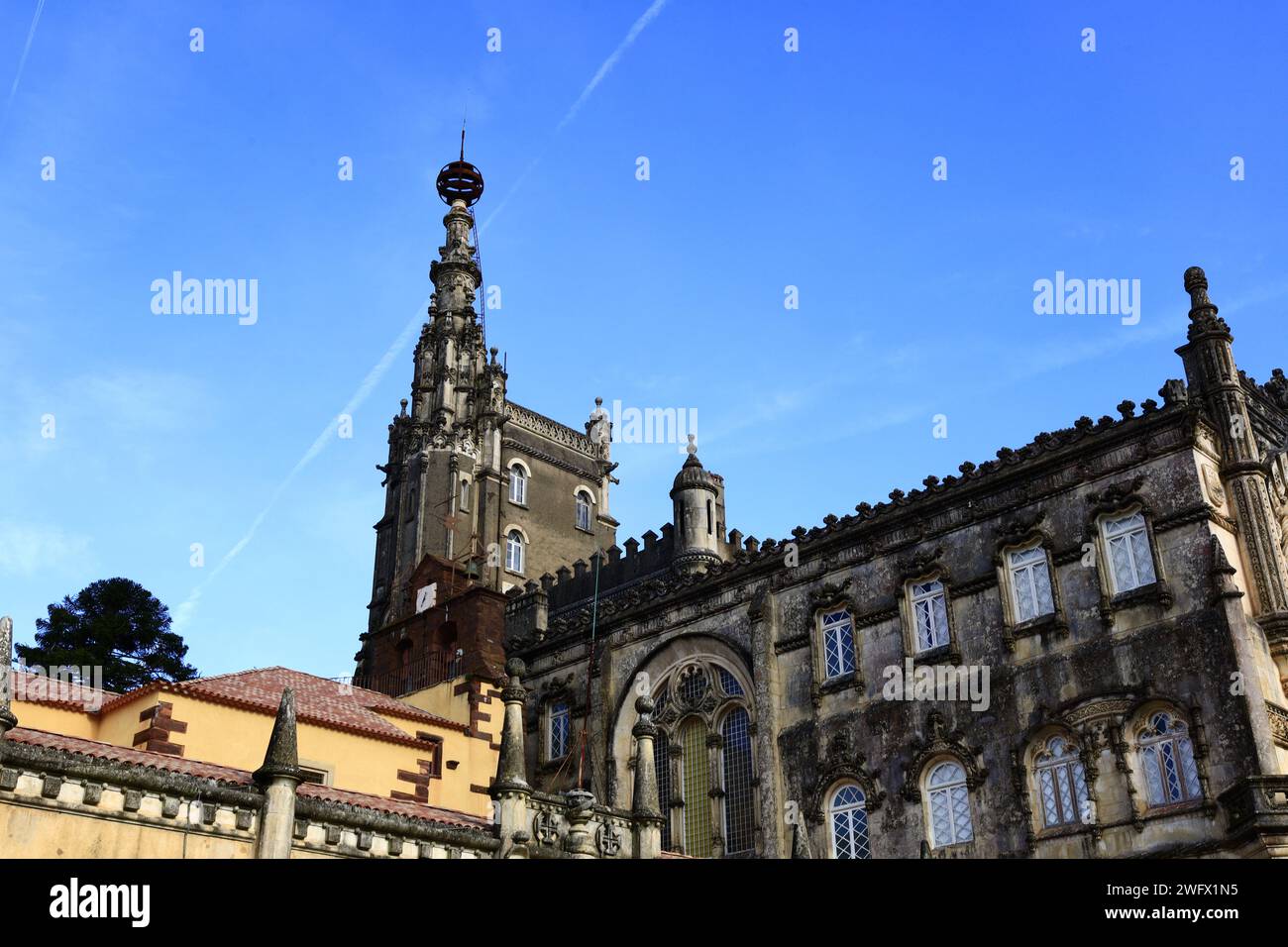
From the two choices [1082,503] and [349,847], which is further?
[1082,503]

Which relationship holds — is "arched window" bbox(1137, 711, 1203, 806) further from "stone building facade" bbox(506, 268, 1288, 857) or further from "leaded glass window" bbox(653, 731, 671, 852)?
"leaded glass window" bbox(653, 731, 671, 852)

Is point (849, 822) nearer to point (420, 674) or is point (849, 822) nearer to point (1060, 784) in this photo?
point (1060, 784)

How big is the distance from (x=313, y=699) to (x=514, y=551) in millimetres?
33083

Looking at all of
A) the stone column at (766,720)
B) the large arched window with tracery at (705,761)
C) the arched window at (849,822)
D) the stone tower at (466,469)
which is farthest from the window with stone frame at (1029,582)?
the stone tower at (466,469)

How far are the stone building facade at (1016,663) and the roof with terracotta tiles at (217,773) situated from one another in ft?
21.1

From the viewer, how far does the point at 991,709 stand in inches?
1161

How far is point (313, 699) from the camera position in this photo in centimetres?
3080

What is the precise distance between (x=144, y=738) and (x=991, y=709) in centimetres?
1803

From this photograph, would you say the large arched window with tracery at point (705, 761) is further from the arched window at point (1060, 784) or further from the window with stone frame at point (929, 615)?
the arched window at point (1060, 784)

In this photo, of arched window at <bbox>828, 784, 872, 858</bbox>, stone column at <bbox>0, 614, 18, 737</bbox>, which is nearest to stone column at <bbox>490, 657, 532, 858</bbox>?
stone column at <bbox>0, 614, 18, 737</bbox>

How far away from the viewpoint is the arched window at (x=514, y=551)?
63250mm

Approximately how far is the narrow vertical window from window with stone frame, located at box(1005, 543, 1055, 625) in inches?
554
